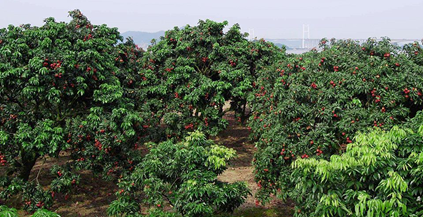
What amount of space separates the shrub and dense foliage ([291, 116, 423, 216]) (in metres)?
1.86

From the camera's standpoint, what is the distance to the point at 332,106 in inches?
344

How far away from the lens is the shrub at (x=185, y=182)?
6.75 metres

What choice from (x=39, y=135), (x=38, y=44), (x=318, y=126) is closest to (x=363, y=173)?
(x=318, y=126)

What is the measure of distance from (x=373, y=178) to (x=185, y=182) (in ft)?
11.8

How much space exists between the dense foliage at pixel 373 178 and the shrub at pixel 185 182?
186 centimetres

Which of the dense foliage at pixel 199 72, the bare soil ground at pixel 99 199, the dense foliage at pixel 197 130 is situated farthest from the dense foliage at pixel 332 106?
the dense foliage at pixel 199 72

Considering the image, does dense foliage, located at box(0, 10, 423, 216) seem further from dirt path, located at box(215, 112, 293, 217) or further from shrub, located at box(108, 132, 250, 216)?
dirt path, located at box(215, 112, 293, 217)

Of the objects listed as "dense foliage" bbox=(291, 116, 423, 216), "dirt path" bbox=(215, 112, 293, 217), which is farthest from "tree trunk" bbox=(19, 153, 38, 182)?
"dense foliage" bbox=(291, 116, 423, 216)

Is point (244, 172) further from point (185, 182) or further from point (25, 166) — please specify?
point (25, 166)

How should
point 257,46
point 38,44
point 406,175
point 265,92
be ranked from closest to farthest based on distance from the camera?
point 406,175, point 38,44, point 265,92, point 257,46

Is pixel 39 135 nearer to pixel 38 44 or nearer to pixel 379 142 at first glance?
pixel 38 44

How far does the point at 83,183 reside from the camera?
44.9ft

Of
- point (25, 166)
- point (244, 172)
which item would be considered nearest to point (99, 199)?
point (25, 166)

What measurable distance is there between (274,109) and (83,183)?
879 cm
